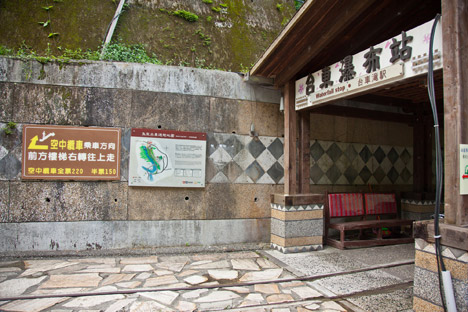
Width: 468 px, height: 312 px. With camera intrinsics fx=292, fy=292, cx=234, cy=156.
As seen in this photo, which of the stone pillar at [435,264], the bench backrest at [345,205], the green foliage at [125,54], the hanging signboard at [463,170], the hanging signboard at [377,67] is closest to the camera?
the stone pillar at [435,264]

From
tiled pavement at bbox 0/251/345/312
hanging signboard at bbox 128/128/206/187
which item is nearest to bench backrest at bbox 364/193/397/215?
tiled pavement at bbox 0/251/345/312

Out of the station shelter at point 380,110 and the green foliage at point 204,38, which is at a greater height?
the green foliage at point 204,38

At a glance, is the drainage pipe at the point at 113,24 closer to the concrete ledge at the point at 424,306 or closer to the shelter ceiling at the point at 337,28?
the shelter ceiling at the point at 337,28

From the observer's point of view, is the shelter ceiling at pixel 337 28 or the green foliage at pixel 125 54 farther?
the green foliage at pixel 125 54

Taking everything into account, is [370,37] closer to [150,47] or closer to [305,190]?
[305,190]

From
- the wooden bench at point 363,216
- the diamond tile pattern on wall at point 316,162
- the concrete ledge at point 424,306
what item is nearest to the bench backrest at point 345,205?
the wooden bench at point 363,216

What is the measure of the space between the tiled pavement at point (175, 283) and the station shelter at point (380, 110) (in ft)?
3.25

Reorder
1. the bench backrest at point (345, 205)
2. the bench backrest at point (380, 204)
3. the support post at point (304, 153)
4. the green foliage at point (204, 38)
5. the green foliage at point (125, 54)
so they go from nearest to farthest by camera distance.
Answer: the support post at point (304, 153) < the green foliage at point (125, 54) < the bench backrest at point (345, 205) < the bench backrest at point (380, 204) < the green foliage at point (204, 38)

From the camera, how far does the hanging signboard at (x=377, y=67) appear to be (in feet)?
11.8

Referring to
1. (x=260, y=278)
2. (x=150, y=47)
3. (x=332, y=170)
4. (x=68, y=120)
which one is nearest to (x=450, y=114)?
(x=260, y=278)

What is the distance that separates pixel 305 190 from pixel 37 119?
5.56 metres

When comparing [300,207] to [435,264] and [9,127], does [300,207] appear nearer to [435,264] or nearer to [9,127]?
[435,264]

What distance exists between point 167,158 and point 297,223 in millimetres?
2978

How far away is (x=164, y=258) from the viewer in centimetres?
546
